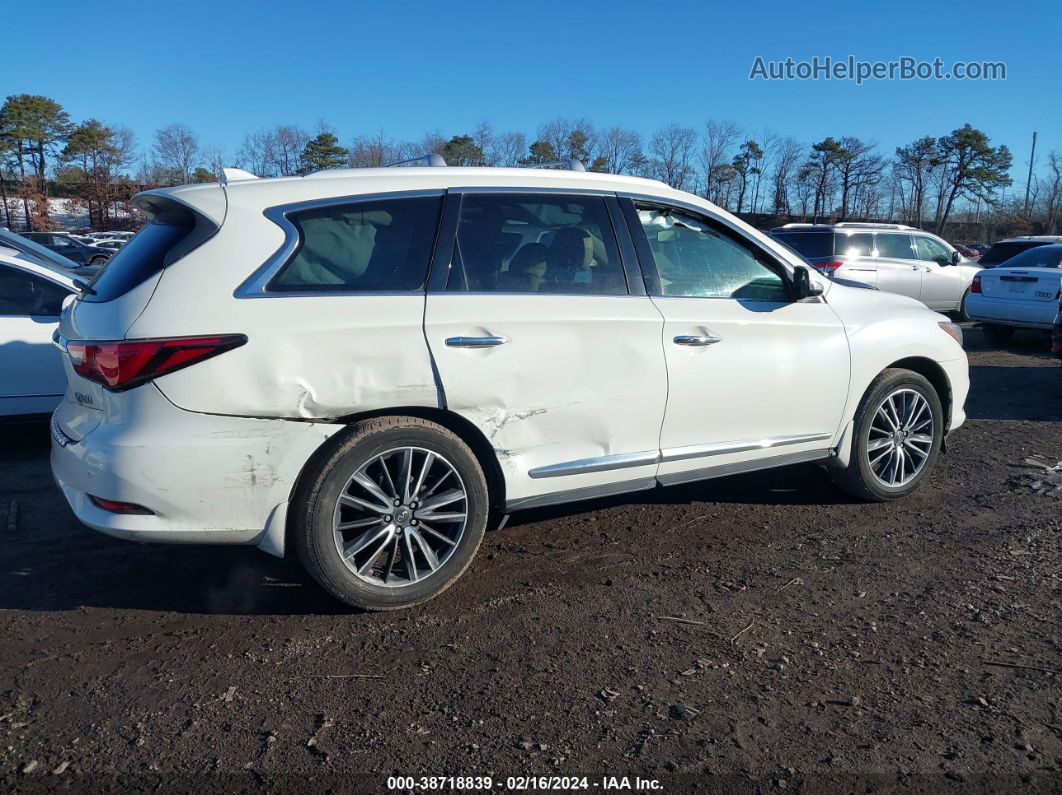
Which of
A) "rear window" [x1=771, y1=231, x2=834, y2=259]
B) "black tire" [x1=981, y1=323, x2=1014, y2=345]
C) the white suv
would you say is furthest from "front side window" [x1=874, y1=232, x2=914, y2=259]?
the white suv

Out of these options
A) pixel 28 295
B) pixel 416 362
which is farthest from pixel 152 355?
pixel 28 295

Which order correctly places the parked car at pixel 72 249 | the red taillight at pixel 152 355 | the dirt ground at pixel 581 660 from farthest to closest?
the parked car at pixel 72 249 < the red taillight at pixel 152 355 < the dirt ground at pixel 581 660

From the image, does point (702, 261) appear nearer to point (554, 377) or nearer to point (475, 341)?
point (554, 377)

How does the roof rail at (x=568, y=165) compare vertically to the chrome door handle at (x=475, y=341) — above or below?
above

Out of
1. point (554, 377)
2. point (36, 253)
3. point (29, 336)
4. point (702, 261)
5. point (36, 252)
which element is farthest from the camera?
point (36, 252)

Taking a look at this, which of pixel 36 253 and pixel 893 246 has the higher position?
pixel 893 246

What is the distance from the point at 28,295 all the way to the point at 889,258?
42.7 feet

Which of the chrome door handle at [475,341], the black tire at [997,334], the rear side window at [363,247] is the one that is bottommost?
the black tire at [997,334]

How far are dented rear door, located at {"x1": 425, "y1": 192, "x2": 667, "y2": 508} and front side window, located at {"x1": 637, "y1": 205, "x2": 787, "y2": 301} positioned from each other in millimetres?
269

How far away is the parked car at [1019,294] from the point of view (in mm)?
11734

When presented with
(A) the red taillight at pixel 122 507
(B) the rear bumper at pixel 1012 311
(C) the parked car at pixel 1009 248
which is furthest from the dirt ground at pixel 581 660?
(C) the parked car at pixel 1009 248

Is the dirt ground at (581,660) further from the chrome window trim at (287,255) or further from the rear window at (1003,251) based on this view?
the rear window at (1003,251)

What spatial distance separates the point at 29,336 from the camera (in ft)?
20.1

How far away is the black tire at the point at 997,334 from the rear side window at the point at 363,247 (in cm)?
1149
